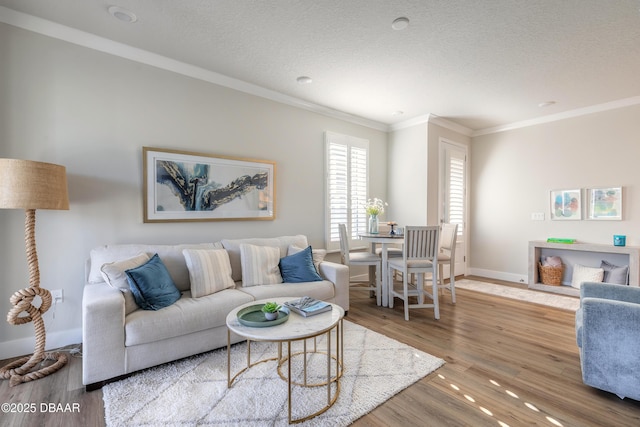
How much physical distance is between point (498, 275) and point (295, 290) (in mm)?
4134

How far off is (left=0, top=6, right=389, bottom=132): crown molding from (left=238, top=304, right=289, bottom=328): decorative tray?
2584 millimetres

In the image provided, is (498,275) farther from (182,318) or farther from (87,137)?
(87,137)

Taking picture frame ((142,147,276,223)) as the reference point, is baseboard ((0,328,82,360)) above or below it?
below

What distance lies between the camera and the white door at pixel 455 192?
499 centimetres

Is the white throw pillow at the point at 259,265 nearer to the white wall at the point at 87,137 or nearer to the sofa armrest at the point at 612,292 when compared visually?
the white wall at the point at 87,137

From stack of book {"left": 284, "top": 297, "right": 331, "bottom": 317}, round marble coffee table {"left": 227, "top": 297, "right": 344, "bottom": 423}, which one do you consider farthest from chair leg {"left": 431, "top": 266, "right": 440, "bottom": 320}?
stack of book {"left": 284, "top": 297, "right": 331, "bottom": 317}

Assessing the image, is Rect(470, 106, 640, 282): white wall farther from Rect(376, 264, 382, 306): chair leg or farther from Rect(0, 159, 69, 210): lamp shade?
Rect(0, 159, 69, 210): lamp shade

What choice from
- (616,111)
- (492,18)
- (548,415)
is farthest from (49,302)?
(616,111)

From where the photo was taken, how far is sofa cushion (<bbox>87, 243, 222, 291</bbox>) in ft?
8.02

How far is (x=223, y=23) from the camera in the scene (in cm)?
241

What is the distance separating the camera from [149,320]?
2094 mm

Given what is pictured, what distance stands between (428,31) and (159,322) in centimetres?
312

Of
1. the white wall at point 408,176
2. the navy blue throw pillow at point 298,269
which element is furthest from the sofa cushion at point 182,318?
the white wall at point 408,176

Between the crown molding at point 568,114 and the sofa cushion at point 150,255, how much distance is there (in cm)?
516
